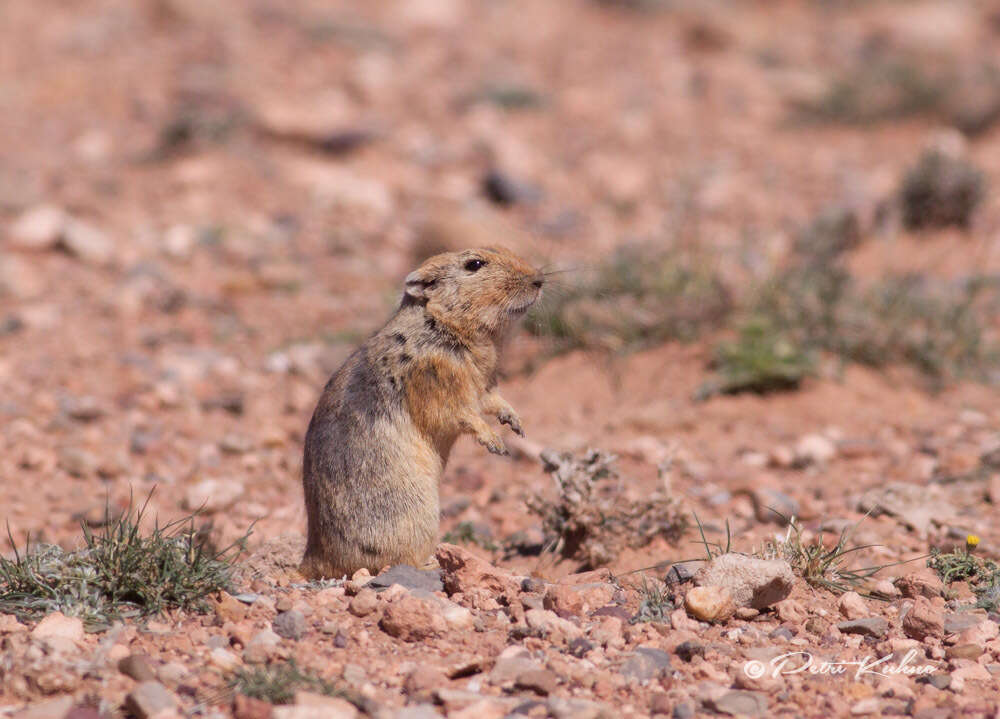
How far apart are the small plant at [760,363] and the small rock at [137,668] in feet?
13.6

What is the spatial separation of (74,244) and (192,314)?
1513 mm

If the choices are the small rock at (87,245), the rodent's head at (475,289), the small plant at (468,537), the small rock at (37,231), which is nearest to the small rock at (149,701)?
the rodent's head at (475,289)

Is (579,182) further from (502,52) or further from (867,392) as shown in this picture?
(867,392)

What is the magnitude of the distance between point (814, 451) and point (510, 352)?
227 centimetres

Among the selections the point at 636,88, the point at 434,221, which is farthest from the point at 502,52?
the point at 434,221

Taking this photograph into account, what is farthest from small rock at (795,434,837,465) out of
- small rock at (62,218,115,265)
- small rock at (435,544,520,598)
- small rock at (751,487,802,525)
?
small rock at (62,218,115,265)

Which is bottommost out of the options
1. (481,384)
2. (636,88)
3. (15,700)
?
(15,700)

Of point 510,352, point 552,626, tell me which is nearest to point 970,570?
point 552,626

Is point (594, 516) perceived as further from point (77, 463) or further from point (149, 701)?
point (77, 463)

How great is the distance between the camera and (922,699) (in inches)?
140

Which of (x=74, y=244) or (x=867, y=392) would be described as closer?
(x=867, y=392)

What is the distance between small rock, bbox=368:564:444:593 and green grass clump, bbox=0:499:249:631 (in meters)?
0.58

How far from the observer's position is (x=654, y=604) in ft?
13.7

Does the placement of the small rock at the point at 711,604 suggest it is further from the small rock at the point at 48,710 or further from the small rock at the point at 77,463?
the small rock at the point at 77,463
